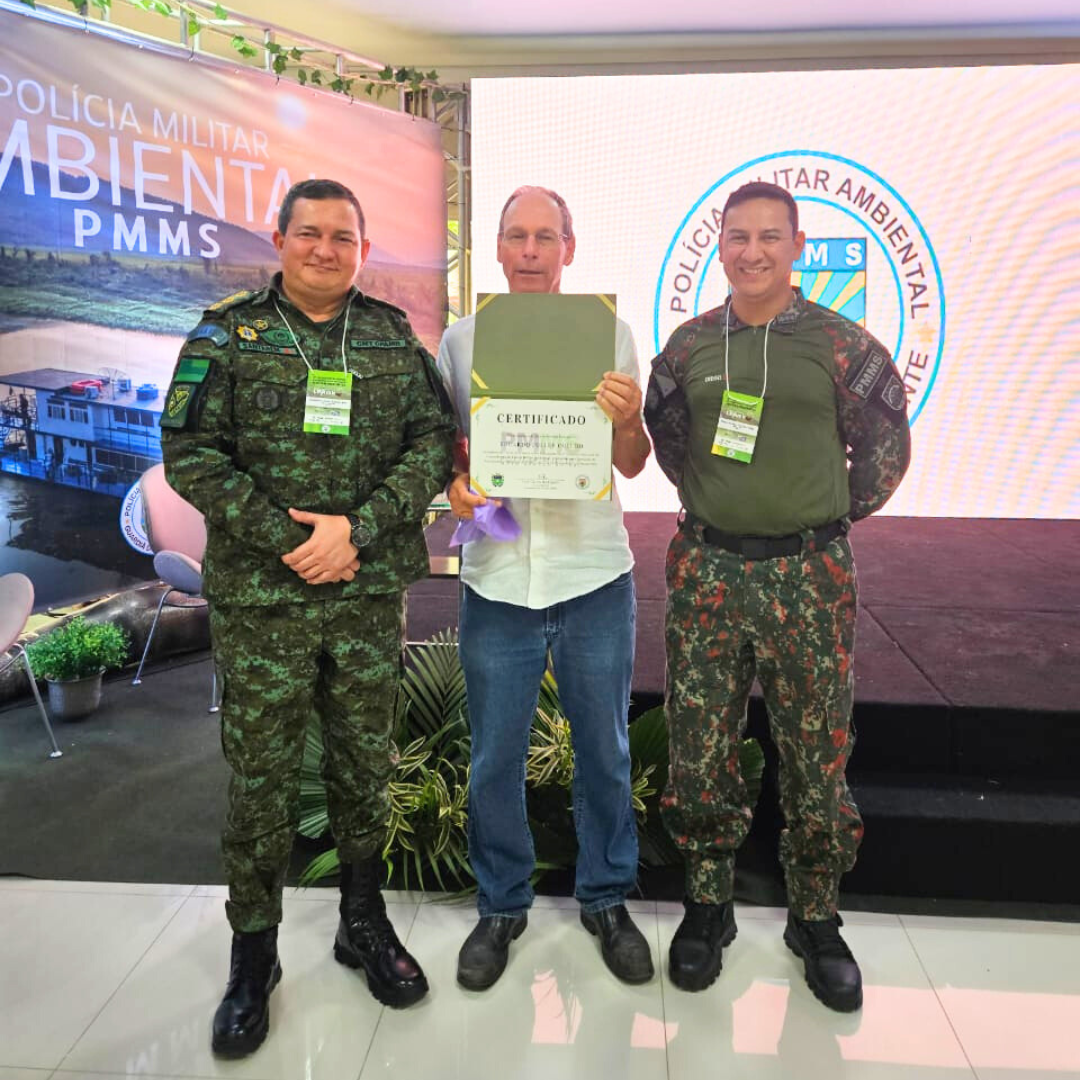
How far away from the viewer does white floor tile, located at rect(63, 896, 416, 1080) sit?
1.66 metres

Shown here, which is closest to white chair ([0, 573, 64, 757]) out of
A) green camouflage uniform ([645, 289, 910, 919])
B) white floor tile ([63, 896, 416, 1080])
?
white floor tile ([63, 896, 416, 1080])

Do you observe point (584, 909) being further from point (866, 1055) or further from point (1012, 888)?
point (1012, 888)

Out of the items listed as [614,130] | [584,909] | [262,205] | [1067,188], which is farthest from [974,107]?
[584,909]

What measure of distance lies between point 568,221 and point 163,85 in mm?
3030

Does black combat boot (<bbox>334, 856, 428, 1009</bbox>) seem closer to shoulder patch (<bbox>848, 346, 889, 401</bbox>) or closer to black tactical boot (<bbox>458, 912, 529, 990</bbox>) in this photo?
black tactical boot (<bbox>458, 912, 529, 990</bbox>)

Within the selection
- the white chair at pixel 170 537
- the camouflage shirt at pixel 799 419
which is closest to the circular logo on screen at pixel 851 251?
the white chair at pixel 170 537

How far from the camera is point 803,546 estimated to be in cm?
169

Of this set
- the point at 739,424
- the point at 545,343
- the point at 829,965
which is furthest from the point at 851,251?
the point at 829,965

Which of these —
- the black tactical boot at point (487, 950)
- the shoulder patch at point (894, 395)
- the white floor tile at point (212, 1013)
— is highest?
the shoulder patch at point (894, 395)

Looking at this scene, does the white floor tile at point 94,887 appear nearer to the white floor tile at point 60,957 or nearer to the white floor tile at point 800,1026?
the white floor tile at point 60,957

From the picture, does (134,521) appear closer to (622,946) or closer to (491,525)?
(491,525)

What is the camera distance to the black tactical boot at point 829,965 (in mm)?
1795

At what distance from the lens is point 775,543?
1.70 metres

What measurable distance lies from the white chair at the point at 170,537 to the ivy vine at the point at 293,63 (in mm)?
1894
